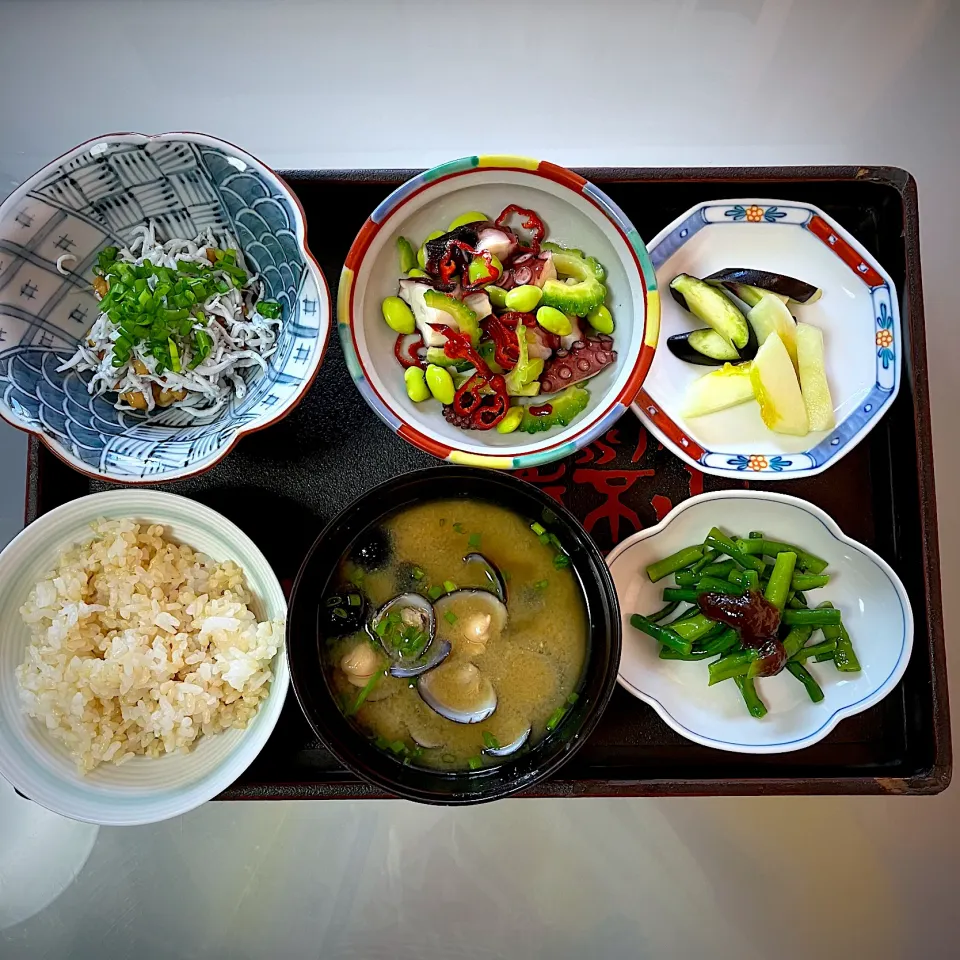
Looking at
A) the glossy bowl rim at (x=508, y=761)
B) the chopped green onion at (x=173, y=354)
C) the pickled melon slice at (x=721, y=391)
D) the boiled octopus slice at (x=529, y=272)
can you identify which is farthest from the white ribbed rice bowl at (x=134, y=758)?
the pickled melon slice at (x=721, y=391)

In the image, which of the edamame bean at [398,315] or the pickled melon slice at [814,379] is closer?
the edamame bean at [398,315]

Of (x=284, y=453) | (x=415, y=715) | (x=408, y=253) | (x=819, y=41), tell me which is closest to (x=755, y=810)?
(x=415, y=715)

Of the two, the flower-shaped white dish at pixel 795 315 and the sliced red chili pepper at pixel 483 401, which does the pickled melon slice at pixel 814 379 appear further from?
the sliced red chili pepper at pixel 483 401

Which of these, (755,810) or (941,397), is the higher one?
(941,397)

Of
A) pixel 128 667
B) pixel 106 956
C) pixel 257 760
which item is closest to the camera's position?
pixel 128 667

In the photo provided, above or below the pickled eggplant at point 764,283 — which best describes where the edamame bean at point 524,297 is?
below

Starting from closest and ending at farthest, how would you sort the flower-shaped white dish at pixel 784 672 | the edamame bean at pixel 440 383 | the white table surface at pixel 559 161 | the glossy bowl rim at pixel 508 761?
the glossy bowl rim at pixel 508 761
the edamame bean at pixel 440 383
the flower-shaped white dish at pixel 784 672
the white table surface at pixel 559 161

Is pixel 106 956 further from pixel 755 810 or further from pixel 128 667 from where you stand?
pixel 755 810

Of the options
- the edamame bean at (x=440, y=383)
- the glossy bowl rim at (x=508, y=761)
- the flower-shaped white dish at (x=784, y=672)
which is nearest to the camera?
the glossy bowl rim at (x=508, y=761)
